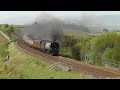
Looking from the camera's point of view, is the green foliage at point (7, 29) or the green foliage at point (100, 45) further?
the green foliage at point (100, 45)

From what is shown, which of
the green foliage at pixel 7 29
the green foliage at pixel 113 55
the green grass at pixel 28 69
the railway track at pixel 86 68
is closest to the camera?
the green grass at pixel 28 69

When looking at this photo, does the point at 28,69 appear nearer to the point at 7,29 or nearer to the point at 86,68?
the point at 7,29

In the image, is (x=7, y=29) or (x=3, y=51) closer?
(x=7, y=29)

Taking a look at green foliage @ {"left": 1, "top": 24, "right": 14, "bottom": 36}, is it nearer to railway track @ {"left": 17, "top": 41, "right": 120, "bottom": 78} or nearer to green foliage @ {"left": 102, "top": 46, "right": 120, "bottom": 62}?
railway track @ {"left": 17, "top": 41, "right": 120, "bottom": 78}

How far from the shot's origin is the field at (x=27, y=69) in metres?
9.65

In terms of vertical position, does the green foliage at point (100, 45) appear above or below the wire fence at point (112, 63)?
above

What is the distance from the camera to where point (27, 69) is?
410 inches

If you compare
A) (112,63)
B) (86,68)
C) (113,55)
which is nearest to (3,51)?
(86,68)

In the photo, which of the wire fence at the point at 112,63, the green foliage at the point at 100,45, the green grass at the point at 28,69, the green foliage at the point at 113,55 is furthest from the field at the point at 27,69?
the green foliage at the point at 113,55

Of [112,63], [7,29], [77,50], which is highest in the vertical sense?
[7,29]

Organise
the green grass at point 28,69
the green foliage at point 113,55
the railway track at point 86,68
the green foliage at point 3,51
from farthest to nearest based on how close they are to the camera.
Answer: the green foliage at point 113,55
the green foliage at point 3,51
the railway track at point 86,68
the green grass at point 28,69

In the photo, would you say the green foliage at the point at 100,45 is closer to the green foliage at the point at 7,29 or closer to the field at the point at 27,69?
the field at the point at 27,69
